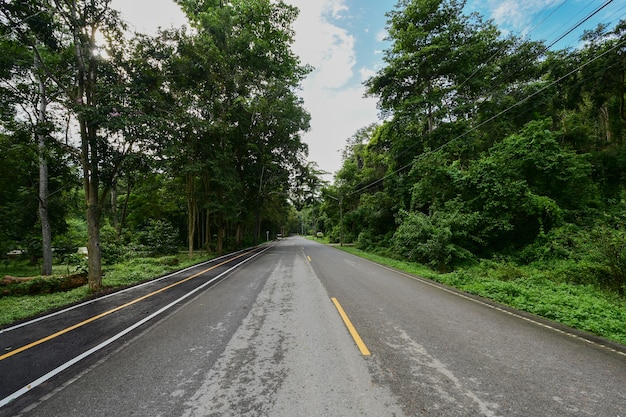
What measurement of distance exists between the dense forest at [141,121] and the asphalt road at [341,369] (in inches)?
271

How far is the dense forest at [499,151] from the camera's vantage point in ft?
38.7

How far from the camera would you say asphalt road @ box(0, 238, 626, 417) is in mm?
2436

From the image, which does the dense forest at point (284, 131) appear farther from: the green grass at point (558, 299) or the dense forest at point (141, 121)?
the green grass at point (558, 299)

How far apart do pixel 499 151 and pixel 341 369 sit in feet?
49.2

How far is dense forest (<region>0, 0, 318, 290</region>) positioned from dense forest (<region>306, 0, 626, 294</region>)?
9.33 meters

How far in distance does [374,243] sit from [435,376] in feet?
73.3

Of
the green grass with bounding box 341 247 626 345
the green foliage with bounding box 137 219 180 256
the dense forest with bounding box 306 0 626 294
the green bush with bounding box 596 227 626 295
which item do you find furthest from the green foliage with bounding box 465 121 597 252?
the green foliage with bounding box 137 219 180 256

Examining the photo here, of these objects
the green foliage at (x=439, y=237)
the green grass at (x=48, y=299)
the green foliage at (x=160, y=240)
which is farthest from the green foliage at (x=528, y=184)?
the green foliage at (x=160, y=240)

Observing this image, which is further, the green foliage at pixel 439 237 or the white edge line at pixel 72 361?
the green foliage at pixel 439 237

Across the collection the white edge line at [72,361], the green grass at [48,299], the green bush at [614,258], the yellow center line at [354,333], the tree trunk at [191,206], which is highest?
the tree trunk at [191,206]

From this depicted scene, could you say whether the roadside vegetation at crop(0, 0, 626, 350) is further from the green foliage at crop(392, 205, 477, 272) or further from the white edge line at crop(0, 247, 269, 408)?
the white edge line at crop(0, 247, 269, 408)

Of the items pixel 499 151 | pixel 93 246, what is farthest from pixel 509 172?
pixel 93 246

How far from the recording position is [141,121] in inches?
330

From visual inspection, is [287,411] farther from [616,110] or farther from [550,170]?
[616,110]
